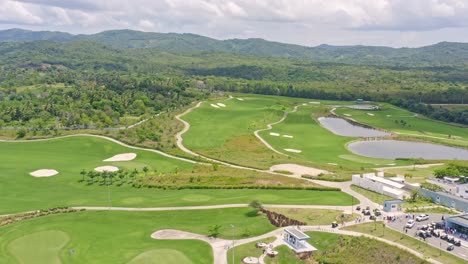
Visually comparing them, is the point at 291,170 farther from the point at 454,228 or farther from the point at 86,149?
the point at 86,149

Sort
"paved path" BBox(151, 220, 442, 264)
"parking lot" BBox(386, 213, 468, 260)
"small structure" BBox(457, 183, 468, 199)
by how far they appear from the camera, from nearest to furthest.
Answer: "parking lot" BBox(386, 213, 468, 260) < "paved path" BBox(151, 220, 442, 264) < "small structure" BBox(457, 183, 468, 199)

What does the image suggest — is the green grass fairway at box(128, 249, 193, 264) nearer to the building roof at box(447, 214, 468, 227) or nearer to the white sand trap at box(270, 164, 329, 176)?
the building roof at box(447, 214, 468, 227)

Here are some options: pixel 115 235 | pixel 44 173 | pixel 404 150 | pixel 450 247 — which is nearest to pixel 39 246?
pixel 115 235

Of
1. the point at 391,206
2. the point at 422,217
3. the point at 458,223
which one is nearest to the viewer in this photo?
the point at 458,223

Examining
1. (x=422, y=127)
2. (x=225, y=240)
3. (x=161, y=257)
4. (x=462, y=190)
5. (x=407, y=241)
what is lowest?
(x=161, y=257)

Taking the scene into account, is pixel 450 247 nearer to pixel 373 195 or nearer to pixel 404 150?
pixel 373 195

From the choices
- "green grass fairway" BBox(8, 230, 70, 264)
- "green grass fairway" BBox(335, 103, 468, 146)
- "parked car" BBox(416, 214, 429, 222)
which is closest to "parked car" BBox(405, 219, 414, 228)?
"parked car" BBox(416, 214, 429, 222)
